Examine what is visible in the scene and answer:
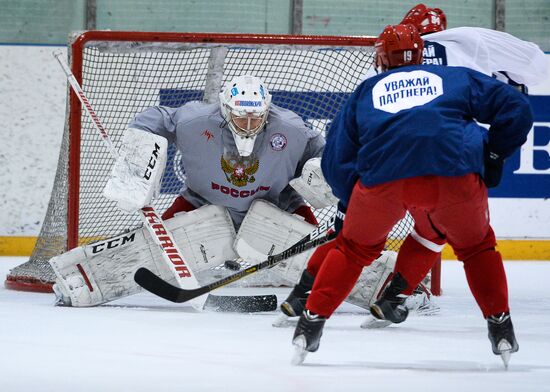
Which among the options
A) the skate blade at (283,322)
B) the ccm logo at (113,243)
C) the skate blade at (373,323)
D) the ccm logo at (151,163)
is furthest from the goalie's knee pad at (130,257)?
the skate blade at (373,323)

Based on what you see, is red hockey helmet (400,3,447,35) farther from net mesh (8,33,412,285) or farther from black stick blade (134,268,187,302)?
black stick blade (134,268,187,302)

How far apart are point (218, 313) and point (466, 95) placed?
1.58 metres

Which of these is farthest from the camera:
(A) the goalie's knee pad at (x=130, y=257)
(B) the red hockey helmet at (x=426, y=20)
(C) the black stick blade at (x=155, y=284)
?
(B) the red hockey helmet at (x=426, y=20)

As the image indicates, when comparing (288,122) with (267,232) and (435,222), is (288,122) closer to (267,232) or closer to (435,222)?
(267,232)

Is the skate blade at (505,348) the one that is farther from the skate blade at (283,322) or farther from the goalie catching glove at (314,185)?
the goalie catching glove at (314,185)

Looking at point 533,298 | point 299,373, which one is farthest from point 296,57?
point 299,373

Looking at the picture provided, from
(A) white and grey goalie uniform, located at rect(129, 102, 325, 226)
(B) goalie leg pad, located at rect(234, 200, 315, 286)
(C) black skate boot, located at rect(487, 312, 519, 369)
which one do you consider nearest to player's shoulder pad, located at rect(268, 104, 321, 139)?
(A) white and grey goalie uniform, located at rect(129, 102, 325, 226)

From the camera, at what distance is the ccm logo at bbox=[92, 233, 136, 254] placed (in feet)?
13.5

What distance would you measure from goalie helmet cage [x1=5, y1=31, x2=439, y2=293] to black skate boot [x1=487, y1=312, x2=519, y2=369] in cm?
200

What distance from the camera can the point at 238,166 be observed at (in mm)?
4215

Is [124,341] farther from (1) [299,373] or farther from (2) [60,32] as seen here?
(2) [60,32]

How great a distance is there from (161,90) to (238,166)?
111 cm

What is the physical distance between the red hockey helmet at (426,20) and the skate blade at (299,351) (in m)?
1.85

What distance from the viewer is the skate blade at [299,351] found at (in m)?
2.78
